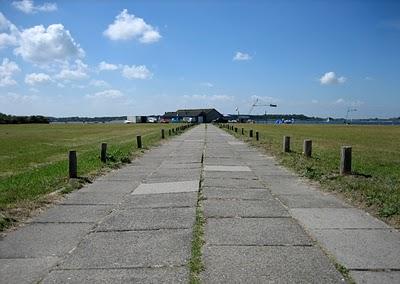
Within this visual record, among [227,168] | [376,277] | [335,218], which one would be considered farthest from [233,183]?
[376,277]

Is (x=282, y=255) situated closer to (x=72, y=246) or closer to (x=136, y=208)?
(x=72, y=246)

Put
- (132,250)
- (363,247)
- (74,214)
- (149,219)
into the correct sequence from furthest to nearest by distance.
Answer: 1. (74,214)
2. (149,219)
3. (363,247)
4. (132,250)

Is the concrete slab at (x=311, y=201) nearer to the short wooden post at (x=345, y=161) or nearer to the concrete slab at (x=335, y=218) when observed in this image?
the concrete slab at (x=335, y=218)

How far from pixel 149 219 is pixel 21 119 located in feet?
419

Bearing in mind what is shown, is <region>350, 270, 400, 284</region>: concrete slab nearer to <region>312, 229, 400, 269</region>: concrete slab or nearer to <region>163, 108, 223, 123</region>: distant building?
<region>312, 229, 400, 269</region>: concrete slab

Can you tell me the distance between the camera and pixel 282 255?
558 centimetres

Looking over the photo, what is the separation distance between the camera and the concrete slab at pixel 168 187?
1054cm

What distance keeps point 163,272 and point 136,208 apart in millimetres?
3658

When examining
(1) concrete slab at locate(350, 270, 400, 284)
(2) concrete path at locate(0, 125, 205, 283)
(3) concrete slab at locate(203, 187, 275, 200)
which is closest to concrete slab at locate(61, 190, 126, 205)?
(2) concrete path at locate(0, 125, 205, 283)

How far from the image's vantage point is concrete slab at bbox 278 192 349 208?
29.0 feet

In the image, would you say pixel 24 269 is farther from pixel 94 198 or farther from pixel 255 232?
pixel 94 198

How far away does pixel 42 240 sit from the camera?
6344mm

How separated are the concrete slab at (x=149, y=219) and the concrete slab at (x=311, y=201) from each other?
6.89 feet

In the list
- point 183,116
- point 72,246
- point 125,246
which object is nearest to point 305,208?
point 125,246
